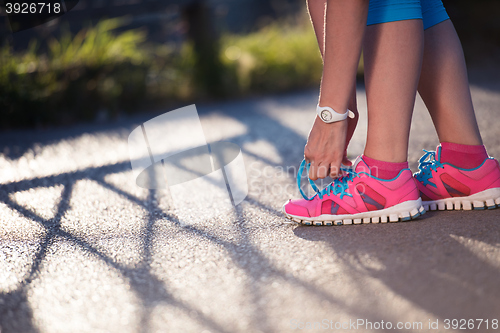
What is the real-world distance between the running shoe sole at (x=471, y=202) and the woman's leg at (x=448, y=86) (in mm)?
169

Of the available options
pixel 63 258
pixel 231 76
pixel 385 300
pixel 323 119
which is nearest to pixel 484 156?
pixel 323 119

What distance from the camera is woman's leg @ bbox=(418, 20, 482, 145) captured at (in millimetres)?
1441

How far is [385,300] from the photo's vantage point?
3.06ft

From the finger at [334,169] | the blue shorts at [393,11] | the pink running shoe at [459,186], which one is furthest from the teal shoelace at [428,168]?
the blue shorts at [393,11]

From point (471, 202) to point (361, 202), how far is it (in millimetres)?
373

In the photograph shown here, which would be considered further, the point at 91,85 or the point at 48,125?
the point at 91,85

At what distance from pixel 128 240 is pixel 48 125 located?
332 cm

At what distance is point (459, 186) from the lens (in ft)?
4.74

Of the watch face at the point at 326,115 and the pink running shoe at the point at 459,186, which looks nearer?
the watch face at the point at 326,115

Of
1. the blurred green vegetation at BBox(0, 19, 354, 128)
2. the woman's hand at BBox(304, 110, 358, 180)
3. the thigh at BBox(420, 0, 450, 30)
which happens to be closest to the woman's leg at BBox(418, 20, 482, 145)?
the thigh at BBox(420, 0, 450, 30)

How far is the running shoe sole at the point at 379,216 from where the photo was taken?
1.36 meters

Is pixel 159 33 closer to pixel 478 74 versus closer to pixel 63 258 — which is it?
pixel 478 74

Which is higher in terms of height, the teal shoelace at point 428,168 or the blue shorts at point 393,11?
the blue shorts at point 393,11

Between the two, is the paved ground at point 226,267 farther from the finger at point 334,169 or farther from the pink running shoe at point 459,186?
the finger at point 334,169
